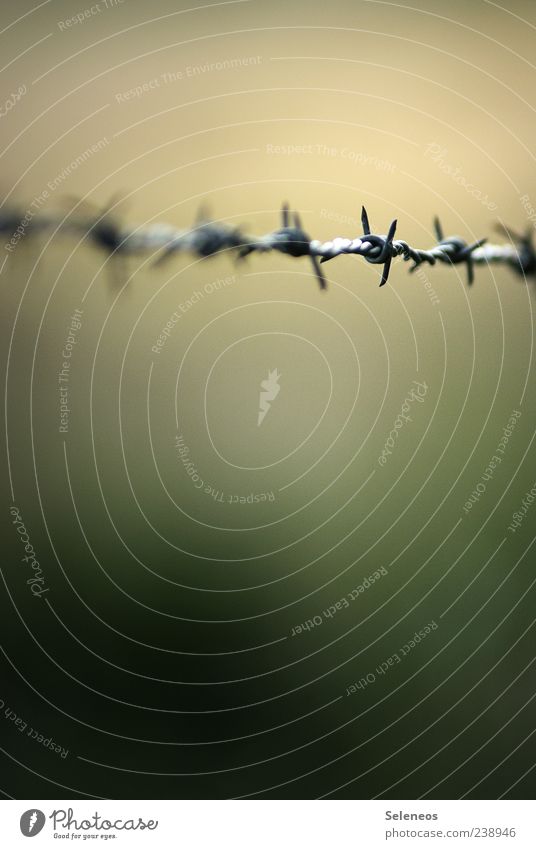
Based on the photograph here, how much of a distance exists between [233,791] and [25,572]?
354 millimetres

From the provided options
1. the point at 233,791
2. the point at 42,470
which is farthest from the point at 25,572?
the point at 233,791

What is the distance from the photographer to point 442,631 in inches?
41.9

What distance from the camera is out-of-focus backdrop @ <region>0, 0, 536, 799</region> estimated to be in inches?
38.5

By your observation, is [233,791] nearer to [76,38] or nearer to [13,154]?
[13,154]
